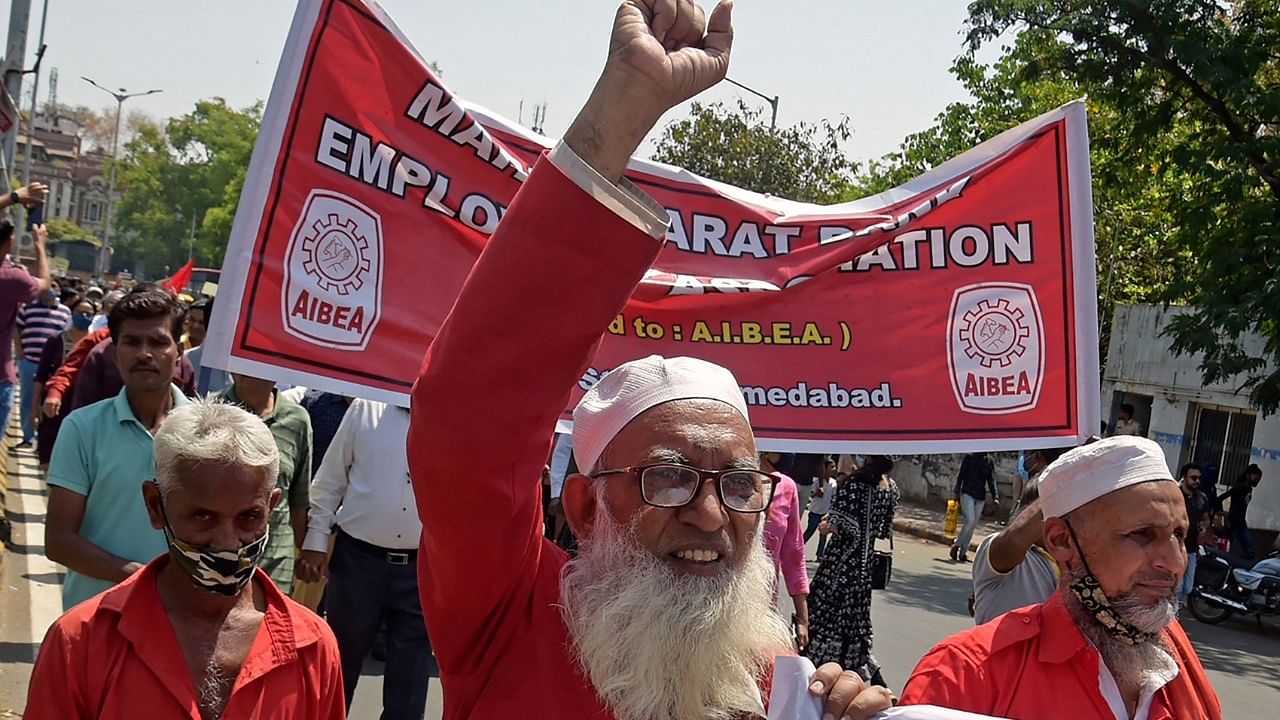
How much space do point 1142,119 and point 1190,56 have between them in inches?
57.7

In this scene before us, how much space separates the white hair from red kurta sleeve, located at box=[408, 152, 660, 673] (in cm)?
151

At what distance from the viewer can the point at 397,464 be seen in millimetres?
5965

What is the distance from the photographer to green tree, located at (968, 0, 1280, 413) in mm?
14281

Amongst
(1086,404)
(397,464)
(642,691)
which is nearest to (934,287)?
(1086,404)

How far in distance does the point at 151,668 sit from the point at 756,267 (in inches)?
96.0

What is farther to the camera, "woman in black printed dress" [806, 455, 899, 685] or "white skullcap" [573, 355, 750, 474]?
"woman in black printed dress" [806, 455, 899, 685]

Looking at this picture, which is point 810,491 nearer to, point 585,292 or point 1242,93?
point 1242,93

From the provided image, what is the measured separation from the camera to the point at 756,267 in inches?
184

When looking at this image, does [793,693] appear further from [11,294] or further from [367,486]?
[11,294]

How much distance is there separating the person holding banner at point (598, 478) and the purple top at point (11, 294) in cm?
663

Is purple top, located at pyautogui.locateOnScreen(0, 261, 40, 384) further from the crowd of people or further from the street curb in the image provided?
the street curb

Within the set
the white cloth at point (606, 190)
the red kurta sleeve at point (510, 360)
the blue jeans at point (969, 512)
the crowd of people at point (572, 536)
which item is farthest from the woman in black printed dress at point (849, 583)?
the blue jeans at point (969, 512)

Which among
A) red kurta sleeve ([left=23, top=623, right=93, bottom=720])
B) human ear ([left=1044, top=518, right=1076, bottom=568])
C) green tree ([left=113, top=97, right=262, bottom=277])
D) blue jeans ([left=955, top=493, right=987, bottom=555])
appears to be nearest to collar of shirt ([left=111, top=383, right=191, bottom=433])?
red kurta sleeve ([left=23, top=623, right=93, bottom=720])

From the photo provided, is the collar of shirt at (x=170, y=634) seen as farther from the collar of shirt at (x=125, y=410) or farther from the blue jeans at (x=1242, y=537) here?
the blue jeans at (x=1242, y=537)
